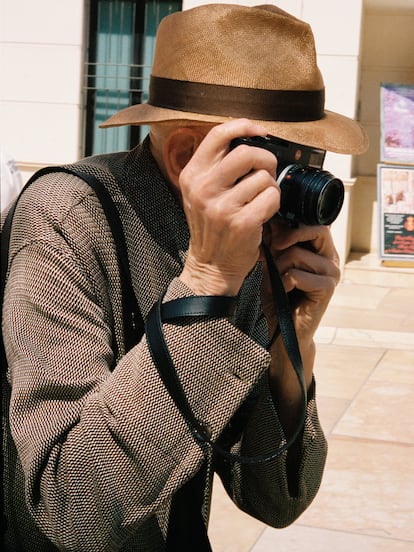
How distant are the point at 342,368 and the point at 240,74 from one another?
4.60 m

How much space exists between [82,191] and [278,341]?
0.41 metres

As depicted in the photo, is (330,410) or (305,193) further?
(330,410)

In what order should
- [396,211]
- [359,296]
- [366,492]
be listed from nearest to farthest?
[366,492] → [359,296] → [396,211]

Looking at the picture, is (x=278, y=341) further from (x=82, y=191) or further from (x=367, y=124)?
(x=367, y=124)

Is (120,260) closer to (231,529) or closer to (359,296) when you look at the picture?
(231,529)

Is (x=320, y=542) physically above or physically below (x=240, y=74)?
below

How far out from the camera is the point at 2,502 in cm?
147

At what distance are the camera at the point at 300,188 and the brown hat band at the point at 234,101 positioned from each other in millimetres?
67

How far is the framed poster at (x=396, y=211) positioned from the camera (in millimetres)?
9531

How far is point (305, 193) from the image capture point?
143cm

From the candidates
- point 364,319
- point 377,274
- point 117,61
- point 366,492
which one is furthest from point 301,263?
point 117,61

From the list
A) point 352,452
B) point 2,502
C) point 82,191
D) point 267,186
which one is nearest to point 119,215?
point 82,191

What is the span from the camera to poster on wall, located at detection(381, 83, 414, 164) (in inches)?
380

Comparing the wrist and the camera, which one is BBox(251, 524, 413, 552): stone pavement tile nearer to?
the camera
